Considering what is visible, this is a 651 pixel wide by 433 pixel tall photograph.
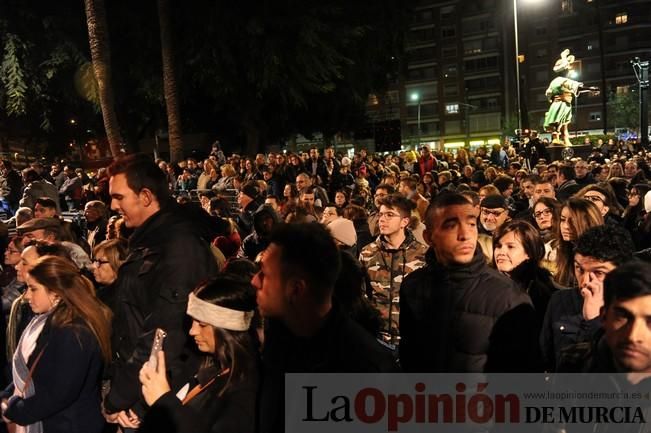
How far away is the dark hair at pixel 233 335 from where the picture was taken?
2416 millimetres

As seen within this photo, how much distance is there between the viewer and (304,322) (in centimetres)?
210

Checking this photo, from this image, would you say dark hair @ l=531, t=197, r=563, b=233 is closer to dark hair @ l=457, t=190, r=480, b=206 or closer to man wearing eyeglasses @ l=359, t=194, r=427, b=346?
dark hair @ l=457, t=190, r=480, b=206

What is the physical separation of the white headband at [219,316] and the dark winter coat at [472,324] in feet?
3.06

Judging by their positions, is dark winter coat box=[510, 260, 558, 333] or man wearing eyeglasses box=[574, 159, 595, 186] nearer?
dark winter coat box=[510, 260, 558, 333]

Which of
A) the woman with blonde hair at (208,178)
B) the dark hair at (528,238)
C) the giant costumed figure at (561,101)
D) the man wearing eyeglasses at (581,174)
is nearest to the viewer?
the dark hair at (528,238)

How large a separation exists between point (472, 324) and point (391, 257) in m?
1.81

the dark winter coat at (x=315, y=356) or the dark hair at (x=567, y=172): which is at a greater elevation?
the dark hair at (x=567, y=172)

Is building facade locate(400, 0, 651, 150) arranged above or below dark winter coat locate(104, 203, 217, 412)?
above

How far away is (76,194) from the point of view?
15.1 meters

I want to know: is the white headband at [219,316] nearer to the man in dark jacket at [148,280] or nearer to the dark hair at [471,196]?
the man in dark jacket at [148,280]

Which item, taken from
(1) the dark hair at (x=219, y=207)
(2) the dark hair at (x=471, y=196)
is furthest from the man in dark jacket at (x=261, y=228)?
(2) the dark hair at (x=471, y=196)

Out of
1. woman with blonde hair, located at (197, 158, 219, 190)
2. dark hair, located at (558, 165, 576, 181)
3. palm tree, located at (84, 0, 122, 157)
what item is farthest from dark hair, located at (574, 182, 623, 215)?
palm tree, located at (84, 0, 122, 157)

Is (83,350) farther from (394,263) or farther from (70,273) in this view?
(394,263)

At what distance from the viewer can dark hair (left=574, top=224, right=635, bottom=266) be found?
2878 mm
